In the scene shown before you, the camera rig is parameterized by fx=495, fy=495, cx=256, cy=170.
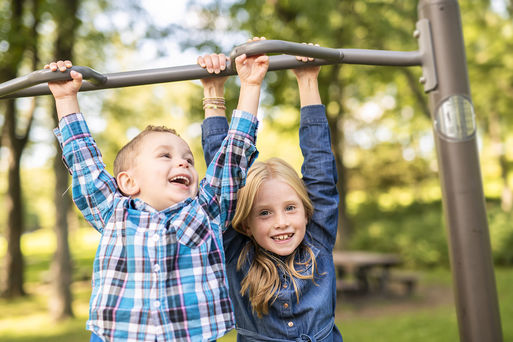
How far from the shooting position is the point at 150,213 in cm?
167

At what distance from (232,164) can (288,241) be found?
441mm

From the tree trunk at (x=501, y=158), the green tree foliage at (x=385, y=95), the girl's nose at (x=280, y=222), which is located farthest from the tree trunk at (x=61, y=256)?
the tree trunk at (x=501, y=158)

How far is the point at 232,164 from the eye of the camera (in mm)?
1678

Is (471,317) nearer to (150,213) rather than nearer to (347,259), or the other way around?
(150,213)

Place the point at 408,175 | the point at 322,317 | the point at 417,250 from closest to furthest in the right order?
the point at 322,317 < the point at 417,250 < the point at 408,175

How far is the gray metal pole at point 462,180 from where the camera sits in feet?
5.78

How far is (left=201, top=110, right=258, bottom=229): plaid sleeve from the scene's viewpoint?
1681 millimetres

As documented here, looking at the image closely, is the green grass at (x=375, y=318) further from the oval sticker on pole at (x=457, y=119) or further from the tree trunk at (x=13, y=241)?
the oval sticker on pole at (x=457, y=119)

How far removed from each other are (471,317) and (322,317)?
0.54 m

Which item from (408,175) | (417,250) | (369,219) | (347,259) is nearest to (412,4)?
(347,259)

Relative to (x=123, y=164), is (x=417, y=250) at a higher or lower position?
lower

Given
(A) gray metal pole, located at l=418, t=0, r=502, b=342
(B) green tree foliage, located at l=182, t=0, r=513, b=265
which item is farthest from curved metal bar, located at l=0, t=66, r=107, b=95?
(B) green tree foliage, located at l=182, t=0, r=513, b=265

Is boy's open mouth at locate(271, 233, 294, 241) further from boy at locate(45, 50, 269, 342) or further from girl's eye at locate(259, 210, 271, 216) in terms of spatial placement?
boy at locate(45, 50, 269, 342)

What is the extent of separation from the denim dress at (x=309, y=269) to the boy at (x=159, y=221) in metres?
0.33
